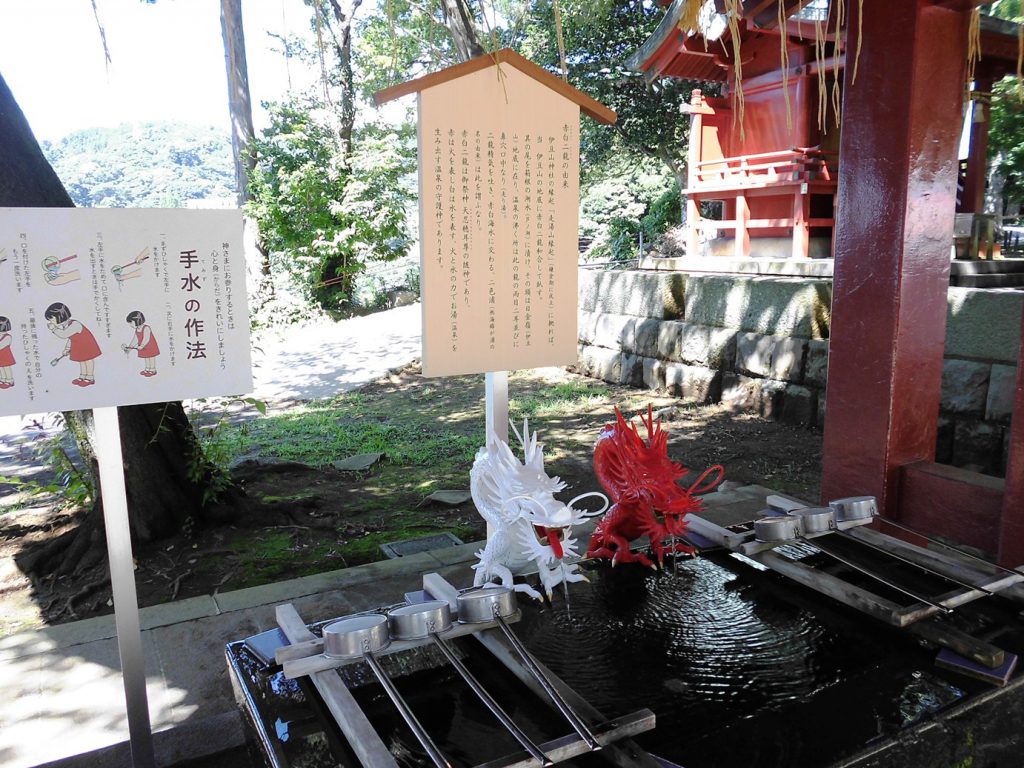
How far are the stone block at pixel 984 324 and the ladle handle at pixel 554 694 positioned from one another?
423 cm

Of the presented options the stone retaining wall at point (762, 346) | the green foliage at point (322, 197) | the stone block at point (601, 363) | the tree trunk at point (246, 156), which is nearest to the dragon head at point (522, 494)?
the stone retaining wall at point (762, 346)

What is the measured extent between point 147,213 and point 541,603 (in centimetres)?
151

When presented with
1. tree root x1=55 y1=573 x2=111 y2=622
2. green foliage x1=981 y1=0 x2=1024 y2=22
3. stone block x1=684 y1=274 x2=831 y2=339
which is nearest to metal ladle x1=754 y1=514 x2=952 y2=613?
green foliage x1=981 y1=0 x2=1024 y2=22

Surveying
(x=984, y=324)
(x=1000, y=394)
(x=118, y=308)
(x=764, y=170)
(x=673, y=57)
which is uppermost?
(x=673, y=57)

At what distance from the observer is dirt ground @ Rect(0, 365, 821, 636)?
3.77m

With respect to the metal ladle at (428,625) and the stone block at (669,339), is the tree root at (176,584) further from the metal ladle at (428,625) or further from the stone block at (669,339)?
the stone block at (669,339)

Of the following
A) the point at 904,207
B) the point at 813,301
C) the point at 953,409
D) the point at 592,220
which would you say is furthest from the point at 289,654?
the point at 592,220

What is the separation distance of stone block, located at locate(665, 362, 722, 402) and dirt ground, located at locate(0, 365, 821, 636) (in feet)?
0.67

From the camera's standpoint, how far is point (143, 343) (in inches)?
82.3

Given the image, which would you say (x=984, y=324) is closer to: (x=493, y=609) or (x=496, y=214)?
(x=496, y=214)

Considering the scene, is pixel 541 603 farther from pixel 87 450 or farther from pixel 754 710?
pixel 87 450

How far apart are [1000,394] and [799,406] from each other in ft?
5.96

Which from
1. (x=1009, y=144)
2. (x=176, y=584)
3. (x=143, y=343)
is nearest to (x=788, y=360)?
(x=176, y=584)

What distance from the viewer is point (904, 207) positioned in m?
2.73
